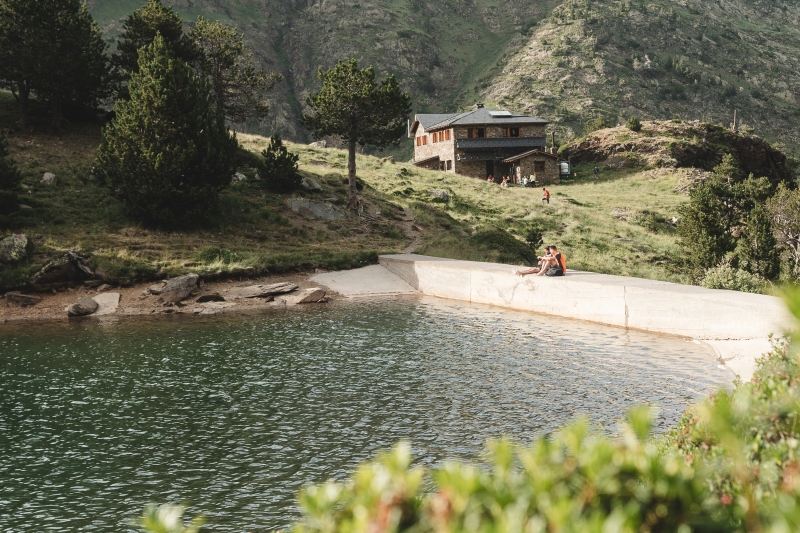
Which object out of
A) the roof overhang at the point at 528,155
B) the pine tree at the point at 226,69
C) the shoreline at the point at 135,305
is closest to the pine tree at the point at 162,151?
the shoreline at the point at 135,305

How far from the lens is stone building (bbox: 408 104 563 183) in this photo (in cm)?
7606

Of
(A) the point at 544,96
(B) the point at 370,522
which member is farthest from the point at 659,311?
(A) the point at 544,96

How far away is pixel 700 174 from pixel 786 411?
74.4 metres

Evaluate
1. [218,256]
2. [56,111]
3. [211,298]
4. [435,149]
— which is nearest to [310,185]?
[218,256]

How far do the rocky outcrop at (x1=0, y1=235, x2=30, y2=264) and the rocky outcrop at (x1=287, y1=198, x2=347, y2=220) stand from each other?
1660 centimetres

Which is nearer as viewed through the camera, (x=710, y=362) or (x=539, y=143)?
(x=710, y=362)

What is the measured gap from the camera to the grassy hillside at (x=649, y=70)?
113 m

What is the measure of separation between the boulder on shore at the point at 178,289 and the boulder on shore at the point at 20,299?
5215mm

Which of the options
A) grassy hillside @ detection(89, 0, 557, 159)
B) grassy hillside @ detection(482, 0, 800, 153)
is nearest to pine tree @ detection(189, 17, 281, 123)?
grassy hillside @ detection(482, 0, 800, 153)

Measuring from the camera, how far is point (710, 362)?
53.1ft

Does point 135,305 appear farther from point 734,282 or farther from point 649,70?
point 649,70

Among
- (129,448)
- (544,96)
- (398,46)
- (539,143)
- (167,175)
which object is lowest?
(129,448)

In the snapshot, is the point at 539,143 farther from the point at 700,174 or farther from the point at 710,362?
the point at 710,362

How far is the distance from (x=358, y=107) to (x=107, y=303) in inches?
873
